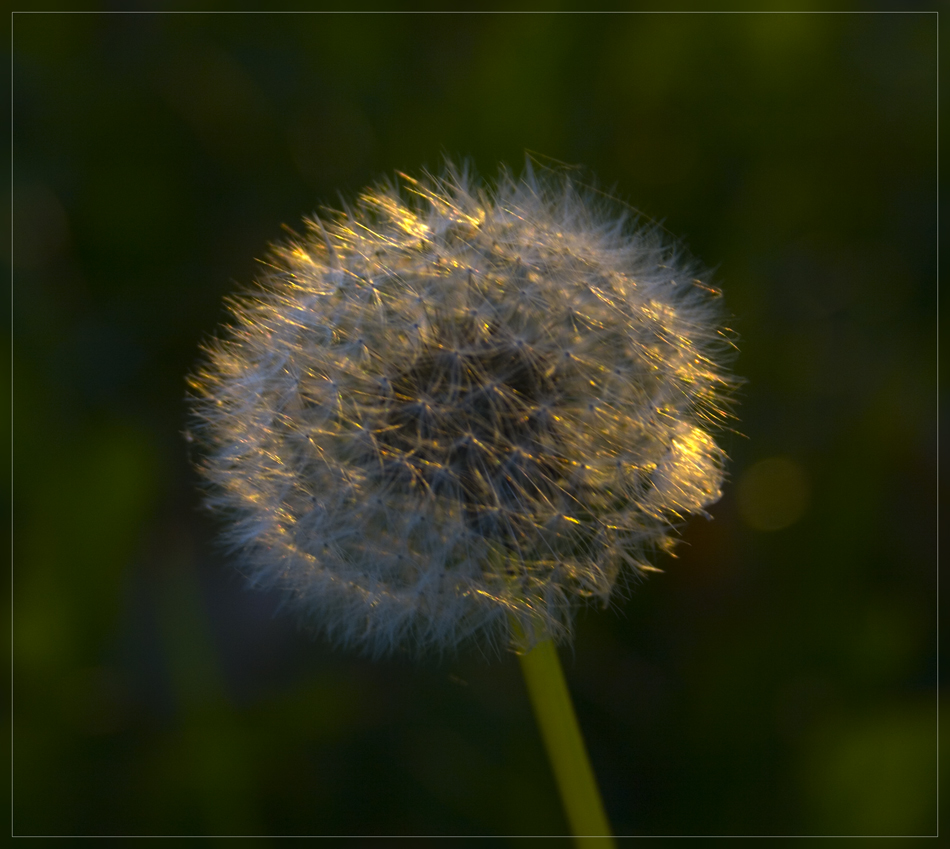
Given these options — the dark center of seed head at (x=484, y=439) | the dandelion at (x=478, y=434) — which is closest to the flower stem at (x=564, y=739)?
the dandelion at (x=478, y=434)

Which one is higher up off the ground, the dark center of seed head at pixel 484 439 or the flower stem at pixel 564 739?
the dark center of seed head at pixel 484 439

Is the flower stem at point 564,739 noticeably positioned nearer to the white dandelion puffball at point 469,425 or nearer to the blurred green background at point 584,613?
the white dandelion puffball at point 469,425

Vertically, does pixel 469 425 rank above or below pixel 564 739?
above

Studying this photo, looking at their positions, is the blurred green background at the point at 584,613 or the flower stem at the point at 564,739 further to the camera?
the blurred green background at the point at 584,613

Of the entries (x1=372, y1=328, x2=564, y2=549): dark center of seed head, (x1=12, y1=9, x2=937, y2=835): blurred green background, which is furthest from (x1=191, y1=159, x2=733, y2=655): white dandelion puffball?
(x1=12, y1=9, x2=937, y2=835): blurred green background

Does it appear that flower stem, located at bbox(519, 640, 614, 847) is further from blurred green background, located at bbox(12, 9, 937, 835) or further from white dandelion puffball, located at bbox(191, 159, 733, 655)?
blurred green background, located at bbox(12, 9, 937, 835)

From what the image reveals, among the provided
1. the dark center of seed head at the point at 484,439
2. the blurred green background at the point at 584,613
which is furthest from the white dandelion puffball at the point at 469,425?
the blurred green background at the point at 584,613

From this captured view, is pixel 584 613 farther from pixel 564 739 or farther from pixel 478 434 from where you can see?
pixel 478 434

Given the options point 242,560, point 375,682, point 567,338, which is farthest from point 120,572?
point 567,338

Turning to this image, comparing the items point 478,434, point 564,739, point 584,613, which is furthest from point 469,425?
point 584,613
